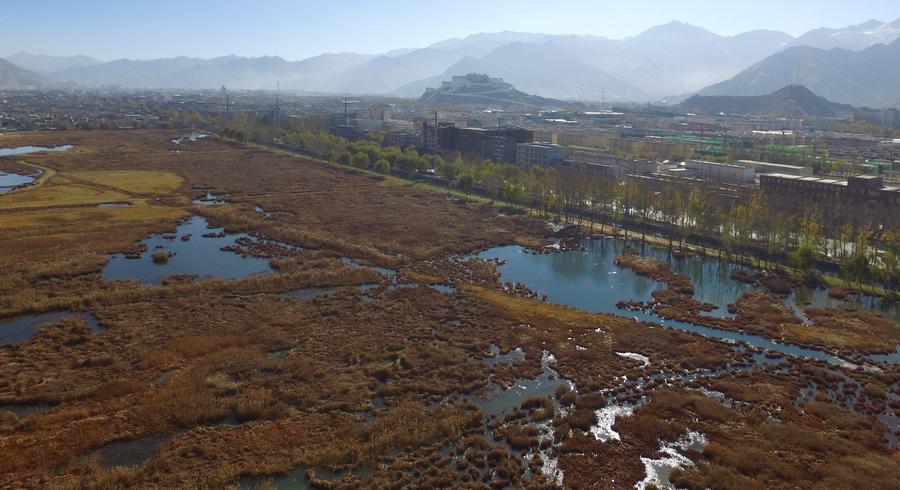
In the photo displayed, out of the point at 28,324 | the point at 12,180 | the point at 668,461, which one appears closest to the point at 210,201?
the point at 12,180

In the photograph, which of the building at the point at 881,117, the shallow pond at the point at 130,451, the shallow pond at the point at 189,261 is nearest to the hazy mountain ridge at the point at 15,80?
the shallow pond at the point at 189,261

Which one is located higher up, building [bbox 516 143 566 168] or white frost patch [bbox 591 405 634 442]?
building [bbox 516 143 566 168]

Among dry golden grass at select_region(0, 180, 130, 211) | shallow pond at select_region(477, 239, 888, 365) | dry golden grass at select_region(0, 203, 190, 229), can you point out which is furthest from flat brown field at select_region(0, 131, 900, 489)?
dry golden grass at select_region(0, 180, 130, 211)

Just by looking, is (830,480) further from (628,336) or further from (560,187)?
(560,187)

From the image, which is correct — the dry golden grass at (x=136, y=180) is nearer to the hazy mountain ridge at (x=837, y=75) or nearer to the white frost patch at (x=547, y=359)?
the white frost patch at (x=547, y=359)

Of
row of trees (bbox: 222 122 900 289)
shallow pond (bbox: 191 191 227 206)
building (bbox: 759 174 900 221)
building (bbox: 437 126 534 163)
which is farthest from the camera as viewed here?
building (bbox: 437 126 534 163)

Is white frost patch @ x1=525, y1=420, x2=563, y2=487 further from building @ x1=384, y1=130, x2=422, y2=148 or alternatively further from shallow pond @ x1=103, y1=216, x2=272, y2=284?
building @ x1=384, y1=130, x2=422, y2=148

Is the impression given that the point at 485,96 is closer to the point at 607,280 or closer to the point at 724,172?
the point at 724,172
